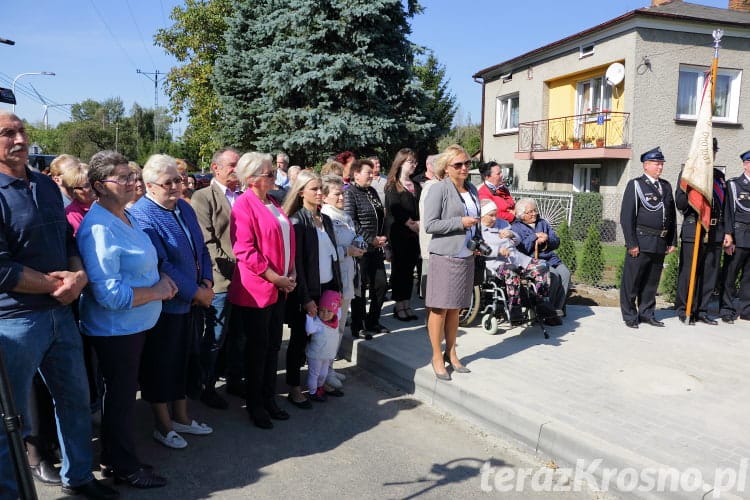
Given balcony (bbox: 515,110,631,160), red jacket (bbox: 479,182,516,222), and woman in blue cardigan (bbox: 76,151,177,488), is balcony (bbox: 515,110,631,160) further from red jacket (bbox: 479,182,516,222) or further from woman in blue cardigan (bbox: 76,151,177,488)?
woman in blue cardigan (bbox: 76,151,177,488)

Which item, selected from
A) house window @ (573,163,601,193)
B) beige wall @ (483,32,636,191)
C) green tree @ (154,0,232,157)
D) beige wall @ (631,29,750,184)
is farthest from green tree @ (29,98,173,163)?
beige wall @ (631,29,750,184)

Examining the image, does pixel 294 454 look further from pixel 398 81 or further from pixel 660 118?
pixel 660 118

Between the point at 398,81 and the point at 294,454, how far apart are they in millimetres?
12132

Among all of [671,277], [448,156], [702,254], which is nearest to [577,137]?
[671,277]

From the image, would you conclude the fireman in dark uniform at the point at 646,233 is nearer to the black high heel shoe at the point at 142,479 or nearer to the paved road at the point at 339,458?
the paved road at the point at 339,458

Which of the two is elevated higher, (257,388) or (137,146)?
(137,146)

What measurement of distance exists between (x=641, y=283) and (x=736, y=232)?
144cm

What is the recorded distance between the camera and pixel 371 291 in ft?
21.6

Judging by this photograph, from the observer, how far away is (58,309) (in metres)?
3.13

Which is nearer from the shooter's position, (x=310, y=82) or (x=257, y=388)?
(x=257, y=388)

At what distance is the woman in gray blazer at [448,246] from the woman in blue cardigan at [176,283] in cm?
202

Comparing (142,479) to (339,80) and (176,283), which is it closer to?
(176,283)

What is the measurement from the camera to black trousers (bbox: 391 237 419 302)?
7.03m

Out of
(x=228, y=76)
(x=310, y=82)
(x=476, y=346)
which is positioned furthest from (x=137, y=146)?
(x=476, y=346)
